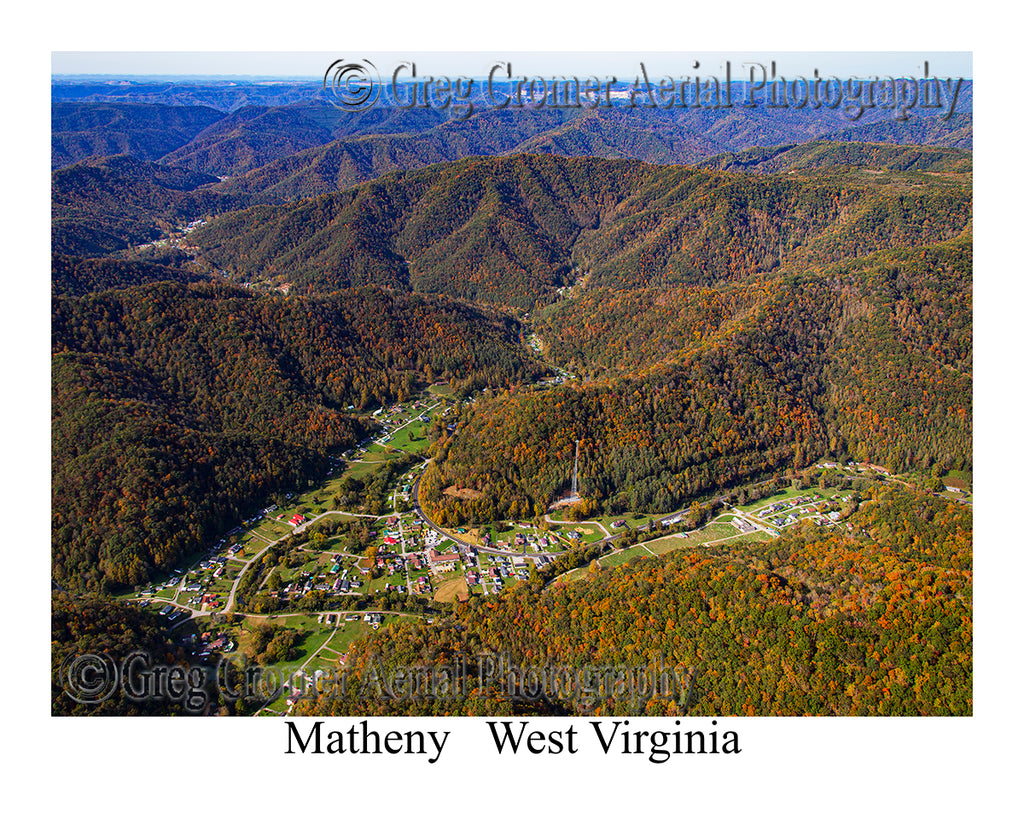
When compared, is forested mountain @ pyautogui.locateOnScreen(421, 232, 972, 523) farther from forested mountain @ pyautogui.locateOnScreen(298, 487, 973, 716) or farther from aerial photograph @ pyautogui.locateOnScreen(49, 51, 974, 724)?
forested mountain @ pyautogui.locateOnScreen(298, 487, 973, 716)

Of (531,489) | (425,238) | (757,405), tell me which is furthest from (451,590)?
(425,238)

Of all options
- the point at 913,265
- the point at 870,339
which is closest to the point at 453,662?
the point at 870,339

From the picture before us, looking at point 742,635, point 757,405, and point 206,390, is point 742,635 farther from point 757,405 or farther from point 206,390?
point 206,390

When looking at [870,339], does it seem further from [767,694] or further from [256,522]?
A: [256,522]

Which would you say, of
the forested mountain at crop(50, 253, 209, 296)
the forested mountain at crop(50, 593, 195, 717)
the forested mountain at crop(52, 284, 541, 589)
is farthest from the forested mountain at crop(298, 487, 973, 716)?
the forested mountain at crop(50, 253, 209, 296)

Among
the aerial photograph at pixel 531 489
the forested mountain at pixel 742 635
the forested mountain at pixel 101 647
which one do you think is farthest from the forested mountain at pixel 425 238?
the forested mountain at pixel 101 647

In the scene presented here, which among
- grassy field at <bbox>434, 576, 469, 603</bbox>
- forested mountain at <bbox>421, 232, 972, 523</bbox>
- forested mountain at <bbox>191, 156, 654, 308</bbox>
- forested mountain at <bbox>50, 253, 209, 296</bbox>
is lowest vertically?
grassy field at <bbox>434, 576, 469, 603</bbox>
